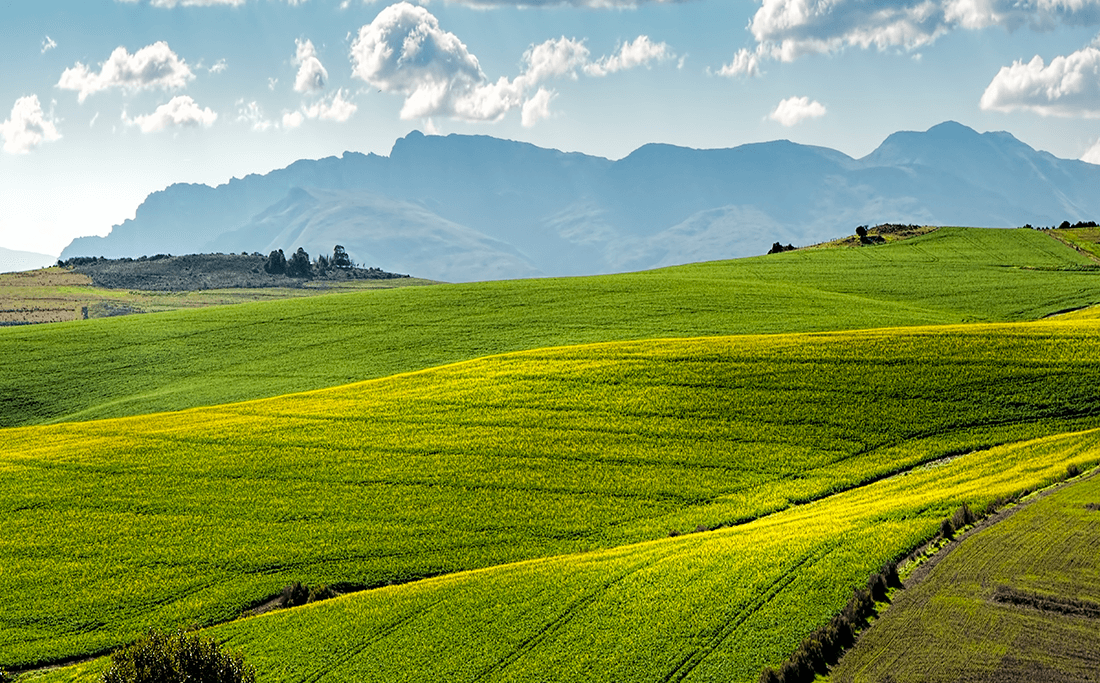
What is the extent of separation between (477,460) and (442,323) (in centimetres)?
3447

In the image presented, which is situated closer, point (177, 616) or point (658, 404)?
point (177, 616)

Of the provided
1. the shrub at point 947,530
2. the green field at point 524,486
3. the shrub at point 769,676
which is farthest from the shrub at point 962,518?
the shrub at point 769,676

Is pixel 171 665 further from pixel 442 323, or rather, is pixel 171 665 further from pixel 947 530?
pixel 442 323

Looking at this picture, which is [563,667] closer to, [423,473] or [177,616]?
[177,616]

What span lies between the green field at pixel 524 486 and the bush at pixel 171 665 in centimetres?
275

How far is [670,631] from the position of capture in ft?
64.4

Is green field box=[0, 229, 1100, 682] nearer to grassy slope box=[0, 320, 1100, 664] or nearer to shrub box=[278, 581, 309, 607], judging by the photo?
grassy slope box=[0, 320, 1100, 664]

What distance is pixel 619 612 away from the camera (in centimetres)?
2083

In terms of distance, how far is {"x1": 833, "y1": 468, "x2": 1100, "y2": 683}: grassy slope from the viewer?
16469 mm

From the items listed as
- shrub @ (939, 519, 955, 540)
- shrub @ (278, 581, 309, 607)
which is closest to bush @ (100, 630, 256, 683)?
shrub @ (278, 581, 309, 607)

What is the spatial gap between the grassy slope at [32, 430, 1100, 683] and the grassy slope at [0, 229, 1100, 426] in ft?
105

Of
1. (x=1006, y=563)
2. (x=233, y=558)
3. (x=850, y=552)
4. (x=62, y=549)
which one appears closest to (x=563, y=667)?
(x=850, y=552)

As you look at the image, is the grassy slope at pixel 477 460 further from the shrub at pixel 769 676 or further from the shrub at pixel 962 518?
the shrub at pixel 769 676

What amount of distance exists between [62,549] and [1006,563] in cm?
2868
